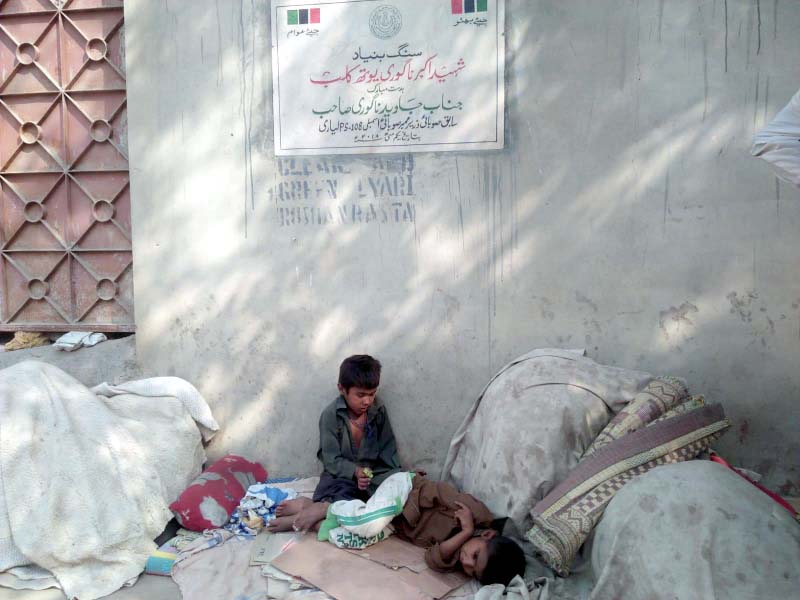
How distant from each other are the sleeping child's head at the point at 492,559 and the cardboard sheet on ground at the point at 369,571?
12cm

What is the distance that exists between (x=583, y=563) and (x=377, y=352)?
59.5 inches

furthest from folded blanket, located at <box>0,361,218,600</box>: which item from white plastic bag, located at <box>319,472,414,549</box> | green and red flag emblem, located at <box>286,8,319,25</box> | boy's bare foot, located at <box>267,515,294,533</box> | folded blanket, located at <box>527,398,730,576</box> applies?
green and red flag emblem, located at <box>286,8,319,25</box>

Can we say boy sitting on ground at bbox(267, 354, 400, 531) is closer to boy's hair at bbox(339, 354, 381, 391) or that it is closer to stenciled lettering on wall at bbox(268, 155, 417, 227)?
boy's hair at bbox(339, 354, 381, 391)

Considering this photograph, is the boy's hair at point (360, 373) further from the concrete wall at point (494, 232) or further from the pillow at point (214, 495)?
the pillow at point (214, 495)

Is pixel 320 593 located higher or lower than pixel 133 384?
lower

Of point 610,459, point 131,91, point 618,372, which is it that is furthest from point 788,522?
point 131,91

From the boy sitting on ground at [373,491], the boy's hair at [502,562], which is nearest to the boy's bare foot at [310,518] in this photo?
the boy sitting on ground at [373,491]

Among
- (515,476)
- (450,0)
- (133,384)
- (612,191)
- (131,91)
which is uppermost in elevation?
(450,0)

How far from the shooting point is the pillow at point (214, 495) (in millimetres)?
3436

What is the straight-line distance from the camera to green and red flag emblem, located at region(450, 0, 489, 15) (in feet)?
11.6

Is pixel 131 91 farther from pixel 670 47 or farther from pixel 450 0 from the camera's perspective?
pixel 670 47

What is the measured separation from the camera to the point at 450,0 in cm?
356

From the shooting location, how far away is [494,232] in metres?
3.64

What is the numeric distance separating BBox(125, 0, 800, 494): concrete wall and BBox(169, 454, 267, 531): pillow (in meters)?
0.21
